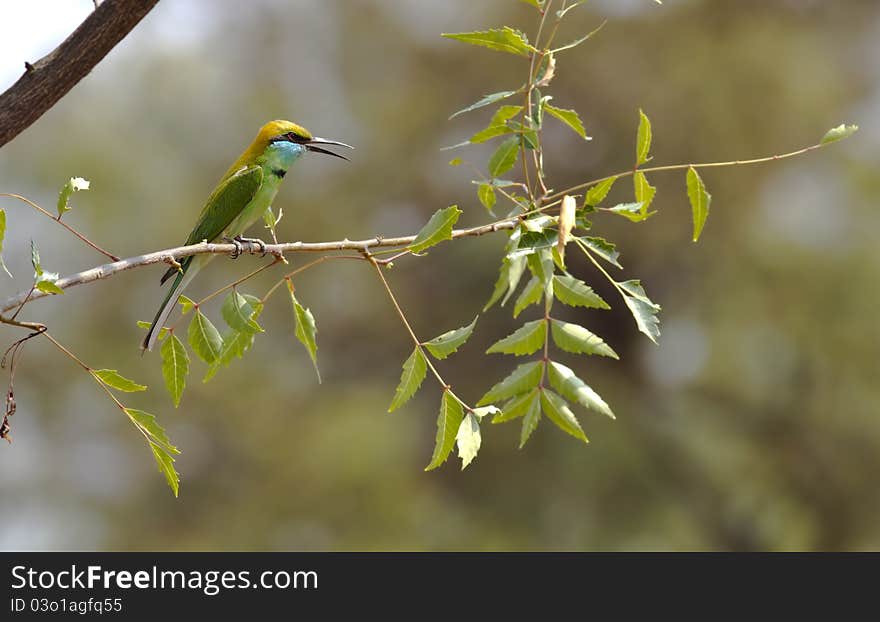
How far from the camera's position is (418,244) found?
4.41 feet

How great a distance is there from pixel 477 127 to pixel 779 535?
4158mm

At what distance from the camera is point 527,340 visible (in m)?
1.36

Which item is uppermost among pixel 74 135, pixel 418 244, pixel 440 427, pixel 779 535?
pixel 74 135

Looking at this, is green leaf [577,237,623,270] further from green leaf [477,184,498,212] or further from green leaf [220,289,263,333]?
green leaf [220,289,263,333]

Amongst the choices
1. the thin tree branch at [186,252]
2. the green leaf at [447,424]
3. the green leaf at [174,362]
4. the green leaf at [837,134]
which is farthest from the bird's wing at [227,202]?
the green leaf at [837,134]

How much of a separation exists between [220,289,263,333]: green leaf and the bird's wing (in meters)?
0.77

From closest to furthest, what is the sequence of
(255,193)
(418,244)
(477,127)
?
(418,244) → (255,193) → (477,127)

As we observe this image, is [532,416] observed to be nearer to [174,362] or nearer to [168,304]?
[174,362]

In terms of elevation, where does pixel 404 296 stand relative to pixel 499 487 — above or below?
above

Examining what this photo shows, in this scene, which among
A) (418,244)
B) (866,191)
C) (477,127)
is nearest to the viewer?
(418,244)

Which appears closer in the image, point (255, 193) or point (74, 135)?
point (255, 193)

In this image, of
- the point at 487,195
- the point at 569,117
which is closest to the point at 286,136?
the point at 487,195

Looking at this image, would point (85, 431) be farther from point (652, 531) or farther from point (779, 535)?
point (779, 535)

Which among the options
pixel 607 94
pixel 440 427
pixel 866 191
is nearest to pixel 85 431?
pixel 607 94
